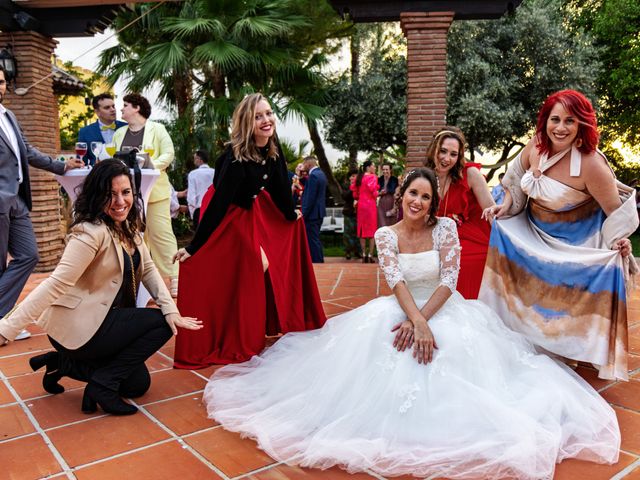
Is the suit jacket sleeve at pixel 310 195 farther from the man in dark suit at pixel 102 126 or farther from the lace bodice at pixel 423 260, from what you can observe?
the lace bodice at pixel 423 260

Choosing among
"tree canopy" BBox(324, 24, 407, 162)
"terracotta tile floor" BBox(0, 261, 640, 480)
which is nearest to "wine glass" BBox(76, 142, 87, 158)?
"terracotta tile floor" BBox(0, 261, 640, 480)

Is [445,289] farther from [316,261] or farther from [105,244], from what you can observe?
[316,261]

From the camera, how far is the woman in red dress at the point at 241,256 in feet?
11.7

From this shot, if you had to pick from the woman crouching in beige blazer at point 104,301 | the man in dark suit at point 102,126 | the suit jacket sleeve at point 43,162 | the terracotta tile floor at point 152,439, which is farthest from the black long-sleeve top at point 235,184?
the man in dark suit at point 102,126

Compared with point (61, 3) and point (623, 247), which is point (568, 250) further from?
point (61, 3)

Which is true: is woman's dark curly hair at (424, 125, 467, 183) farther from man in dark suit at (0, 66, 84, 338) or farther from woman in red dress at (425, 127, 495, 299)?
man in dark suit at (0, 66, 84, 338)

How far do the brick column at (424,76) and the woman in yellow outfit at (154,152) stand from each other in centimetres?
371

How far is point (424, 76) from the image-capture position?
756 centimetres

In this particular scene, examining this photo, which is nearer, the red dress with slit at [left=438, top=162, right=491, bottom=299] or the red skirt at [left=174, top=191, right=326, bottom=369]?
the red skirt at [left=174, top=191, right=326, bottom=369]

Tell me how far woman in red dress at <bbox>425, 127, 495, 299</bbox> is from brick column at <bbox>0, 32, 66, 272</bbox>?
609cm

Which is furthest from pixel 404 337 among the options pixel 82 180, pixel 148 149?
pixel 148 149

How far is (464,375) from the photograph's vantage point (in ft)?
8.23

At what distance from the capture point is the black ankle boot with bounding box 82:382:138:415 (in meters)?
2.79

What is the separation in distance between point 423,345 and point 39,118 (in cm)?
737
